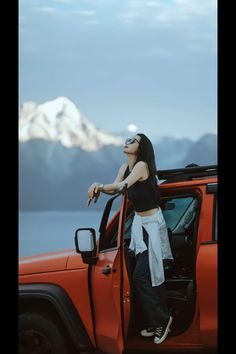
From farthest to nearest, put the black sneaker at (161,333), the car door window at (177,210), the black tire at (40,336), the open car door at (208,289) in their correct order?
the car door window at (177,210)
the black tire at (40,336)
the black sneaker at (161,333)
the open car door at (208,289)

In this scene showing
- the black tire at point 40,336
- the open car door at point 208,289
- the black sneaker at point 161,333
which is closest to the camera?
the open car door at point 208,289

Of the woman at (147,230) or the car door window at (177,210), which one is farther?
the car door window at (177,210)

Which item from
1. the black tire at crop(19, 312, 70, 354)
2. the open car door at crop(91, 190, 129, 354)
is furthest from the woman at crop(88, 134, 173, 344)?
the black tire at crop(19, 312, 70, 354)

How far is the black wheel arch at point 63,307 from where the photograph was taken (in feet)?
10.2

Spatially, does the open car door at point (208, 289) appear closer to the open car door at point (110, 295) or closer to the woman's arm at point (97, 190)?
the open car door at point (110, 295)

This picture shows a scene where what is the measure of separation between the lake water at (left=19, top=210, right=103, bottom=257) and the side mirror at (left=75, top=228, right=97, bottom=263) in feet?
0.12

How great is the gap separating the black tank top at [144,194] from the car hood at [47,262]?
1.66ft

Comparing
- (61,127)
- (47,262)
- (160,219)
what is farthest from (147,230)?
(61,127)

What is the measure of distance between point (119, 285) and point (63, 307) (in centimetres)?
39

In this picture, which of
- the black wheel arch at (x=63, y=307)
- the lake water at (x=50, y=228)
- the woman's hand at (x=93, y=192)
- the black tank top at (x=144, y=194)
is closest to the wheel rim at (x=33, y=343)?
the black wheel arch at (x=63, y=307)
